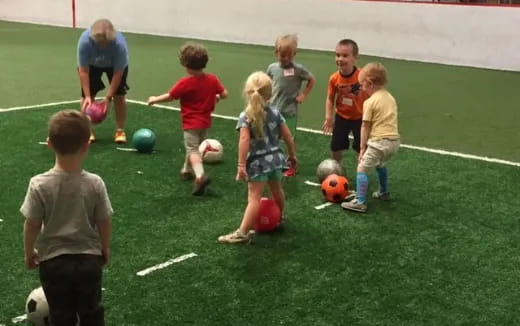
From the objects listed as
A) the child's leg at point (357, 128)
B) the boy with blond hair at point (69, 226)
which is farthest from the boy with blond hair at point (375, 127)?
the boy with blond hair at point (69, 226)

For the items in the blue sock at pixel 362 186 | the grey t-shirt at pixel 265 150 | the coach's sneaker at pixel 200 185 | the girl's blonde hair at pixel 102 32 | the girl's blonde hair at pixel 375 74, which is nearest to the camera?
the grey t-shirt at pixel 265 150

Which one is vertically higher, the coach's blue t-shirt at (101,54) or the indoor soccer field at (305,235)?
the coach's blue t-shirt at (101,54)

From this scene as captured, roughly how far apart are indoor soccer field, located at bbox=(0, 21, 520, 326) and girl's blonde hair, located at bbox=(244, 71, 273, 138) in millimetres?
980

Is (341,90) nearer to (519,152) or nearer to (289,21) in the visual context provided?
(519,152)

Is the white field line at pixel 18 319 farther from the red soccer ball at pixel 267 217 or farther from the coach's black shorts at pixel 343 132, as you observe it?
the coach's black shorts at pixel 343 132

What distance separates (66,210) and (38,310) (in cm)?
111

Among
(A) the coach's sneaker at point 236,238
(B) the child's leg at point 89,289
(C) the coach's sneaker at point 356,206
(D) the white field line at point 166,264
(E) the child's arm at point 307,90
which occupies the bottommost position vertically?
(D) the white field line at point 166,264

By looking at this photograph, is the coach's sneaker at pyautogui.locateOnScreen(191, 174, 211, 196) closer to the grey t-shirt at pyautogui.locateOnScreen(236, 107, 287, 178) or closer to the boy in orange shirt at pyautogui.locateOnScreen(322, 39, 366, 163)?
the grey t-shirt at pyautogui.locateOnScreen(236, 107, 287, 178)

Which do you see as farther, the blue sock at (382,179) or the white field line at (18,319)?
the blue sock at (382,179)

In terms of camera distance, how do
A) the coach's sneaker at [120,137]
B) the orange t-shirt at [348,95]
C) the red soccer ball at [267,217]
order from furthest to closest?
the coach's sneaker at [120,137] → the orange t-shirt at [348,95] → the red soccer ball at [267,217]

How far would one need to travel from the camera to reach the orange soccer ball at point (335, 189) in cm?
695

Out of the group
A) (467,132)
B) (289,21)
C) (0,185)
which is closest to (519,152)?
(467,132)

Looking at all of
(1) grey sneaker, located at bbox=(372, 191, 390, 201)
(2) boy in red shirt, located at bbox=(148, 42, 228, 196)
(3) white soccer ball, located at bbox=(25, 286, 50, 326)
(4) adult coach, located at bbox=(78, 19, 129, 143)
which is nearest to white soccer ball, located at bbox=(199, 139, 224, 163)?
(2) boy in red shirt, located at bbox=(148, 42, 228, 196)

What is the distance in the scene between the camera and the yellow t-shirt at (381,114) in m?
6.63
